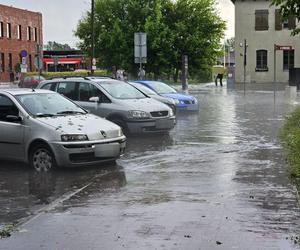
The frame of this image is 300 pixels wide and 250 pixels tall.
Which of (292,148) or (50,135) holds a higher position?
(50,135)

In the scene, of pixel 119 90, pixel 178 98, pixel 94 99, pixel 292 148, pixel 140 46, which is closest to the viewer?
pixel 292 148

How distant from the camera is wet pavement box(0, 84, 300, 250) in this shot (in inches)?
243

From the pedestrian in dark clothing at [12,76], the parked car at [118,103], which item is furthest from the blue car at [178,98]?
the pedestrian in dark clothing at [12,76]

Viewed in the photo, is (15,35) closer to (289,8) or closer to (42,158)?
(42,158)

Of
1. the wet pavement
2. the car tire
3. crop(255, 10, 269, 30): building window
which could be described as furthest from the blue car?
crop(255, 10, 269, 30): building window

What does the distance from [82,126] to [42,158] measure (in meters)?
0.91

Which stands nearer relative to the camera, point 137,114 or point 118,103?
point 137,114

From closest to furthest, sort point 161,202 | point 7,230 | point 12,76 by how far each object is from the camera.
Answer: point 7,230 < point 161,202 < point 12,76

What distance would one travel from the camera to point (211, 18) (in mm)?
46031

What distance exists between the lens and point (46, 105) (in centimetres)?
1122

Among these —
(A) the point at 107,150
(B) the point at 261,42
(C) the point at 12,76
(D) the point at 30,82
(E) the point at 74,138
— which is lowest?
(A) the point at 107,150

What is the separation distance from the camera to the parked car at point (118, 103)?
14523mm

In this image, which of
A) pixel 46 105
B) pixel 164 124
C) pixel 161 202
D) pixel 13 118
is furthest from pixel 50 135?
pixel 164 124

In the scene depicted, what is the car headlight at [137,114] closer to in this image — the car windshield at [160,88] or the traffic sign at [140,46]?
the car windshield at [160,88]
